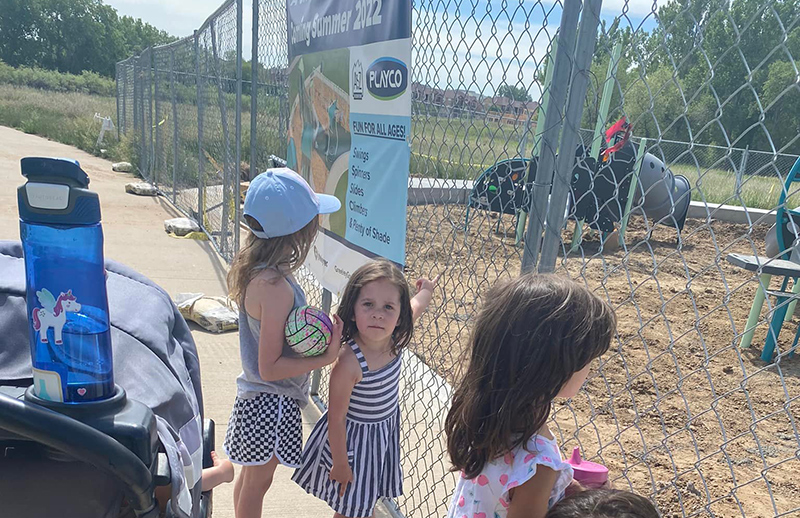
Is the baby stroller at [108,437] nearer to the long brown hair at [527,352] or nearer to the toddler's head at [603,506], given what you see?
the long brown hair at [527,352]

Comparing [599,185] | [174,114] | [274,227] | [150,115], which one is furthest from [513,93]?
[150,115]

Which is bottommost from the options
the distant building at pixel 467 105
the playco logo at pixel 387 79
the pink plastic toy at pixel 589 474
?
the pink plastic toy at pixel 589 474

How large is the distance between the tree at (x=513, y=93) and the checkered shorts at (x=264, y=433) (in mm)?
1444

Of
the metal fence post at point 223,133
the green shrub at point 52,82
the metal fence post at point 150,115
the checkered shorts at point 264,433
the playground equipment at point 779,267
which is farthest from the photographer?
the green shrub at point 52,82

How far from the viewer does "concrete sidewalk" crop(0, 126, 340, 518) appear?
3.04m

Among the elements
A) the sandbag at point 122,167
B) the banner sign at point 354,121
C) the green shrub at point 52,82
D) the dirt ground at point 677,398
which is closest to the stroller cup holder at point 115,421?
the dirt ground at point 677,398

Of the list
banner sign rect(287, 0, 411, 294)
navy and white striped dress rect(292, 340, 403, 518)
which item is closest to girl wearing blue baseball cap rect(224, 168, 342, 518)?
navy and white striped dress rect(292, 340, 403, 518)

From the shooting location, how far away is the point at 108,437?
1.20m

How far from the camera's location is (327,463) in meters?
2.34

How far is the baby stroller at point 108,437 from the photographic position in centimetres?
119

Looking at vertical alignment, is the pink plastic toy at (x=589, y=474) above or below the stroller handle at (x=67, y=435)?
below

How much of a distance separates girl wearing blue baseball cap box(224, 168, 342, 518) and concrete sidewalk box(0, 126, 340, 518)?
531 millimetres

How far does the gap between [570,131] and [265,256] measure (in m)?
1.20

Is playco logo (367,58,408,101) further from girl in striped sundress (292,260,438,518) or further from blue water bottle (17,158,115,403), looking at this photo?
blue water bottle (17,158,115,403)
